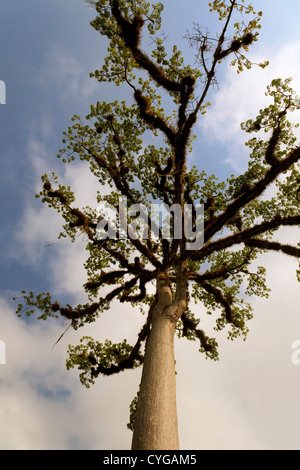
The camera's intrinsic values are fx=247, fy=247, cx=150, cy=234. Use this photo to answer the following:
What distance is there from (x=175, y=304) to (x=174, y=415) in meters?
2.81

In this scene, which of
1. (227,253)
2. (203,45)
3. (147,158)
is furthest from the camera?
(227,253)

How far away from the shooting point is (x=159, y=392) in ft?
15.2

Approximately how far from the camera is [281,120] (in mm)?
7574

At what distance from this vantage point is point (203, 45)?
6.89 m

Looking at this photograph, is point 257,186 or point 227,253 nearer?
point 257,186

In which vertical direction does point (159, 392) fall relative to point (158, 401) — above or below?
above

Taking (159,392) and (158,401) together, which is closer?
(158,401)

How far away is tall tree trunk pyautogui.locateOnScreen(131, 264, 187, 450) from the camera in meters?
3.92

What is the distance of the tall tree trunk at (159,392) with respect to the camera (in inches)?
154
